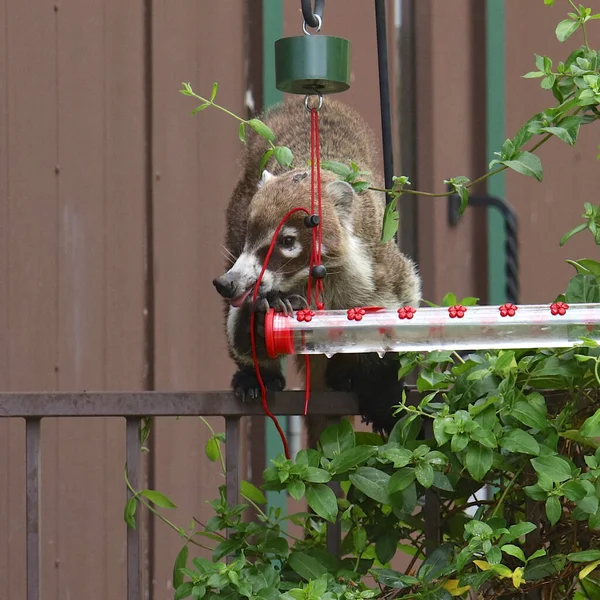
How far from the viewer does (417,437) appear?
2.15 m

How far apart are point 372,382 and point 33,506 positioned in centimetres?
94

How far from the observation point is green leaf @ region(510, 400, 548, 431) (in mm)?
1830

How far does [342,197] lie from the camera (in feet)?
9.46

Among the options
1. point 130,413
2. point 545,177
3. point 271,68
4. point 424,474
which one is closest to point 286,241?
point 130,413

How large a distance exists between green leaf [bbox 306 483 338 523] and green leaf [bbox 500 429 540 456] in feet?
1.01

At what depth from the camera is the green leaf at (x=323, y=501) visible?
187cm

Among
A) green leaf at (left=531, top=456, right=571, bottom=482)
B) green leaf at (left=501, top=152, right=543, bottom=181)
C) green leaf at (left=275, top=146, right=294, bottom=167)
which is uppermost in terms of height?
green leaf at (left=275, top=146, right=294, bottom=167)

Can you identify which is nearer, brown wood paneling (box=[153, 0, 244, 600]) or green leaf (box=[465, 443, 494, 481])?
green leaf (box=[465, 443, 494, 481])

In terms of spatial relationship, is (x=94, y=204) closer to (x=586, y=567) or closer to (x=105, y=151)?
(x=105, y=151)

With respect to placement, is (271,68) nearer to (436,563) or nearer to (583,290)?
(583,290)

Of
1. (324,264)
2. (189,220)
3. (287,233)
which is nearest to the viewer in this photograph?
(287,233)

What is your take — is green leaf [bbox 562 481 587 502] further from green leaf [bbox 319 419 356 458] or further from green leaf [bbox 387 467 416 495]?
green leaf [bbox 319 419 356 458]

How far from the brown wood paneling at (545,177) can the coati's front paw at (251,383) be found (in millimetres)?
2009

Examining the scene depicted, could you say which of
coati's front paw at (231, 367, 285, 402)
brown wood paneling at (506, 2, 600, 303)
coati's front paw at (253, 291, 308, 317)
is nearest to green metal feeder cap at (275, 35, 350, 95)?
coati's front paw at (253, 291, 308, 317)
